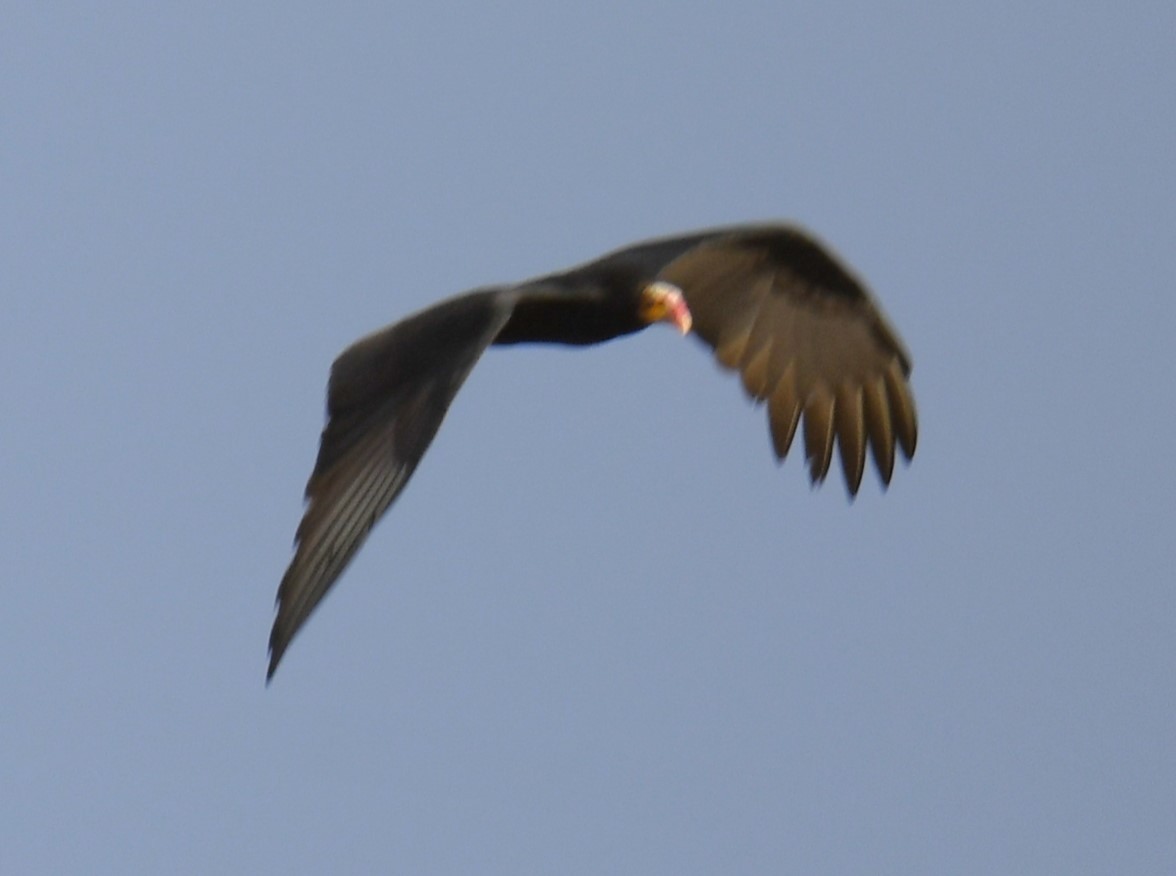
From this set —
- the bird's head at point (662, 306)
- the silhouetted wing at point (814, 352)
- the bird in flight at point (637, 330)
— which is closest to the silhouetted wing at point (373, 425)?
the bird in flight at point (637, 330)

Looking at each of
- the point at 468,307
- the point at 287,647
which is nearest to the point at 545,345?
the point at 468,307

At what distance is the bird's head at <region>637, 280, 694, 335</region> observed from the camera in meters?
14.7

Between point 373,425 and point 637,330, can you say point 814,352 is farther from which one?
point 373,425

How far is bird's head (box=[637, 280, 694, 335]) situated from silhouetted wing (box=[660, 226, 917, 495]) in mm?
1462

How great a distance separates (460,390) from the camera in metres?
12.6

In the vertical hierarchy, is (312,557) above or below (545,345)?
below

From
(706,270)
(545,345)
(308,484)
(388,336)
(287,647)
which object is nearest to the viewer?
(287,647)

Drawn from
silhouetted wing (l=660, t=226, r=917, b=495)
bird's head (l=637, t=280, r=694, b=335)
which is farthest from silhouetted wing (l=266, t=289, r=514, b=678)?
silhouetted wing (l=660, t=226, r=917, b=495)

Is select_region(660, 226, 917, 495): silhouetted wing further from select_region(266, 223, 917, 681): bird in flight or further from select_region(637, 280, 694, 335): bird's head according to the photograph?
select_region(637, 280, 694, 335): bird's head

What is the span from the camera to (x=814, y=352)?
1661cm

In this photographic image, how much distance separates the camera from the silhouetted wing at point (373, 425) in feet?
39.2

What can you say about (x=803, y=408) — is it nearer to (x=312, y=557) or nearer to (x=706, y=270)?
(x=706, y=270)

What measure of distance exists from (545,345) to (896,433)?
2858 mm

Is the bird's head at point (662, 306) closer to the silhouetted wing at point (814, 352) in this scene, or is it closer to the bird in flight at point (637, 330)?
the bird in flight at point (637, 330)
